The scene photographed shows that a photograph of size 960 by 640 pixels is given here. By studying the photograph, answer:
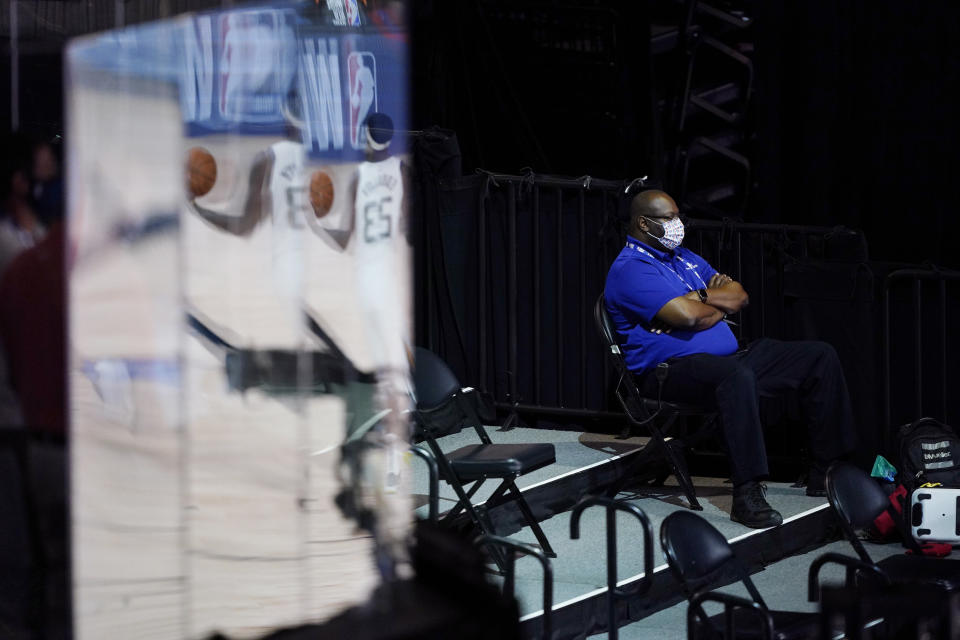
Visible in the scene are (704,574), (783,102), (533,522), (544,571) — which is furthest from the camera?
(783,102)

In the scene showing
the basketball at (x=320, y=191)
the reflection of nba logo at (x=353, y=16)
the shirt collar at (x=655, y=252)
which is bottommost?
the shirt collar at (x=655, y=252)

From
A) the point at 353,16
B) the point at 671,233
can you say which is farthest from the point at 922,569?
the point at 353,16

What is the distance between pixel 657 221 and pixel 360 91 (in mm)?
3593

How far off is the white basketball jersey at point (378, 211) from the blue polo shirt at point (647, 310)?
10.9 feet

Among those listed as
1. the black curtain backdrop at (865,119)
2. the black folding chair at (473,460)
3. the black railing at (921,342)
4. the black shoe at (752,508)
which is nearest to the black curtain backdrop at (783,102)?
the black curtain backdrop at (865,119)

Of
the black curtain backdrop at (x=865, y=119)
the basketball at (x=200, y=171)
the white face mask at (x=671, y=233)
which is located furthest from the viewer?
the black curtain backdrop at (x=865, y=119)

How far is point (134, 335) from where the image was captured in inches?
80.6

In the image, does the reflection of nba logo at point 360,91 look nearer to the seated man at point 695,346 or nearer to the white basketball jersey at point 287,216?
the white basketball jersey at point 287,216

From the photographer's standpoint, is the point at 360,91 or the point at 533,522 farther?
the point at 533,522

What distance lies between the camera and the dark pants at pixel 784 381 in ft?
17.4

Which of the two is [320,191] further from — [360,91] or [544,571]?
[544,571]

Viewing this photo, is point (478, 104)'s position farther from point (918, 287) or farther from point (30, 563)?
point (30, 563)

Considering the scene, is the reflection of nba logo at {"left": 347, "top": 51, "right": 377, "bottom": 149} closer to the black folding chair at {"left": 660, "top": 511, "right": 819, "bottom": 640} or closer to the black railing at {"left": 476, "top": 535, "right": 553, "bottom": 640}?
the black railing at {"left": 476, "top": 535, "right": 553, "bottom": 640}

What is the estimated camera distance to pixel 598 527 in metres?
5.34
